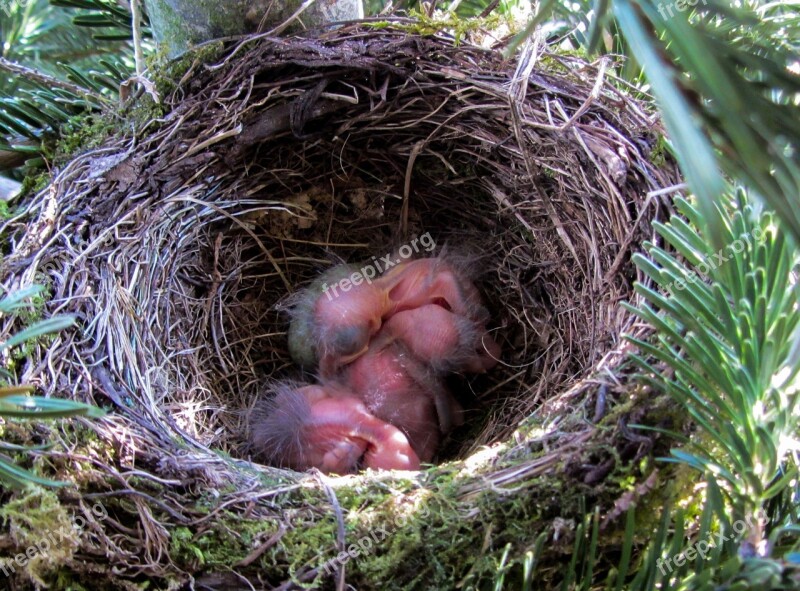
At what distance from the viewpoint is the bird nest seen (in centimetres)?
98

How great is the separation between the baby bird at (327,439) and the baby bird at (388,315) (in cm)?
17

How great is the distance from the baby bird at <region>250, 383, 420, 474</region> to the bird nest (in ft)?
0.29

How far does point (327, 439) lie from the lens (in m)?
1.50

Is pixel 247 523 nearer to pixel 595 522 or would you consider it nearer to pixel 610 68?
pixel 595 522

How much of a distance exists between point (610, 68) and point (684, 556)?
3.10 ft

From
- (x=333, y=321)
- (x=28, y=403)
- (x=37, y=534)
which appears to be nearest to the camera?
(x=28, y=403)

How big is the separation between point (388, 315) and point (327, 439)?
39cm
